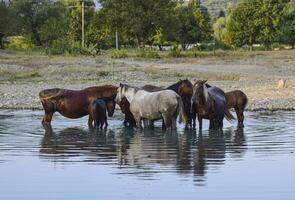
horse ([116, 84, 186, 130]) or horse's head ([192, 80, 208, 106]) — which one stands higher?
horse's head ([192, 80, 208, 106])

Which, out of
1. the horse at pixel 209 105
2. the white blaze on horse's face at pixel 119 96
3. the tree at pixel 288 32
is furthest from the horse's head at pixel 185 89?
the tree at pixel 288 32

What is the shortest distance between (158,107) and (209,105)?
1.09 m

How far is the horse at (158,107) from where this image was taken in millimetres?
17578

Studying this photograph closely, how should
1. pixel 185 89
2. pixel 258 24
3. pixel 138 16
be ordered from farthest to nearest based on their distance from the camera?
1. pixel 258 24
2. pixel 138 16
3. pixel 185 89

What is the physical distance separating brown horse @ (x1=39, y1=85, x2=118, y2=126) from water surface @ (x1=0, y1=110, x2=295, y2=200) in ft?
1.19

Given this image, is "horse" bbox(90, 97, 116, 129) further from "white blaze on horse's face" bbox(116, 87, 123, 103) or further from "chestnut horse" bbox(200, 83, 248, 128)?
"chestnut horse" bbox(200, 83, 248, 128)

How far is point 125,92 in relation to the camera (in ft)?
61.9

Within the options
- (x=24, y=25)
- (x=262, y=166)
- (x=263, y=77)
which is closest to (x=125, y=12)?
(x=24, y=25)

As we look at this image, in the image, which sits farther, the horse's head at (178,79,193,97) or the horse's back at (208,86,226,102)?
the horse's head at (178,79,193,97)

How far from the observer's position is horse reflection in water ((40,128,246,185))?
1244 centimetres

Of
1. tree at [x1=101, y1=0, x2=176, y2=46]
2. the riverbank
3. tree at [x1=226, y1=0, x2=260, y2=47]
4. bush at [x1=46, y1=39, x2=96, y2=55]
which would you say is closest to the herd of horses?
the riverbank

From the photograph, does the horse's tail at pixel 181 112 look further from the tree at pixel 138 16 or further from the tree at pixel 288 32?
the tree at pixel 288 32

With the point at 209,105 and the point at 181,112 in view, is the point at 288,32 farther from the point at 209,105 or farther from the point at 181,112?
the point at 181,112

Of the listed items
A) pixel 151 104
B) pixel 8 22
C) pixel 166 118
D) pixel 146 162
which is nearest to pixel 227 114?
pixel 166 118
